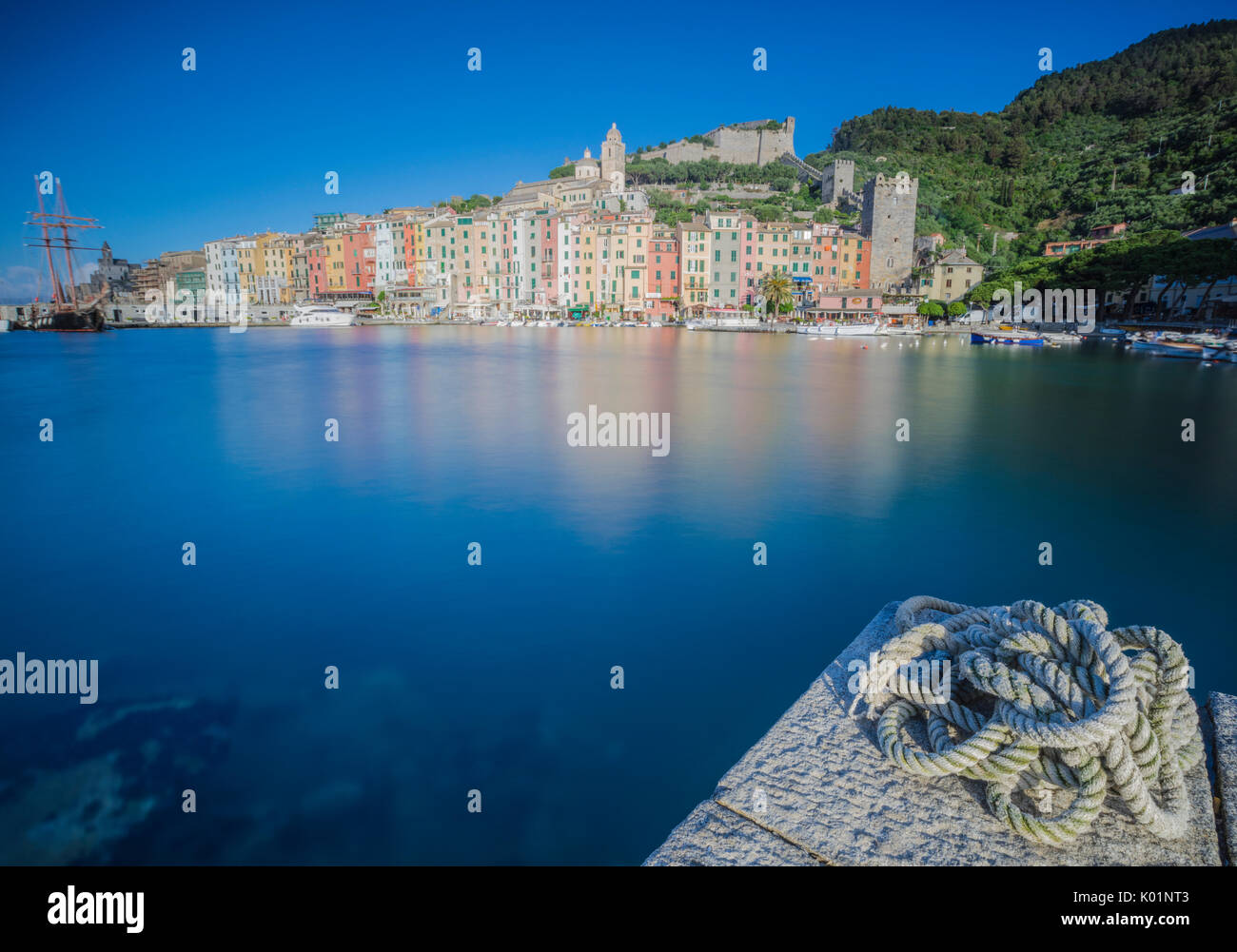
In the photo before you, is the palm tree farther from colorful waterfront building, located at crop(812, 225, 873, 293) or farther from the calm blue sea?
the calm blue sea

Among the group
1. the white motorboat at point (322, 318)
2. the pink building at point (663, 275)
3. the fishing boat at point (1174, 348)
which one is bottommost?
the fishing boat at point (1174, 348)

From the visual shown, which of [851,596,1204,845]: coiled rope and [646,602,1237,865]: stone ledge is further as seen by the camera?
[851,596,1204,845]: coiled rope

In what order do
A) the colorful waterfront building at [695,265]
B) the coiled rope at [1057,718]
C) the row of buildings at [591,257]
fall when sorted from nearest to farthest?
the coiled rope at [1057,718] < the colorful waterfront building at [695,265] < the row of buildings at [591,257]

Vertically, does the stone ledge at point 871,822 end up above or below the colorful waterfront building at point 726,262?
below

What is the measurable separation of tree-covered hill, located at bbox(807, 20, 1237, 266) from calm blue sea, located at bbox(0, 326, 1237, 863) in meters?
58.9

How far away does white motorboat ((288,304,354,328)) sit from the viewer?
74750 millimetres

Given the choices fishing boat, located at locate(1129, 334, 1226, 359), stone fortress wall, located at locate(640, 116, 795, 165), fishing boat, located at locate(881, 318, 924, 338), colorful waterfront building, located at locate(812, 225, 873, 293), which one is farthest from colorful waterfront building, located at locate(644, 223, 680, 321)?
stone fortress wall, located at locate(640, 116, 795, 165)

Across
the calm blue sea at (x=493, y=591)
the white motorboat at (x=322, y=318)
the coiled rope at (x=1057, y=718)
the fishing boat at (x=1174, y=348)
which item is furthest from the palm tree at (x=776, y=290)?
the coiled rope at (x=1057, y=718)

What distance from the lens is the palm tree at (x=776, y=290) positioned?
62.7 metres

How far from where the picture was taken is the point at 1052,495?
36.0 ft

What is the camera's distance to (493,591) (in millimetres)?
7695

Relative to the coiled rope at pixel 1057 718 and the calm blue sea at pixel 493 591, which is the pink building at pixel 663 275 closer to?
the calm blue sea at pixel 493 591

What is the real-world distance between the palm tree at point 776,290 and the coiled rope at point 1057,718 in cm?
6246
